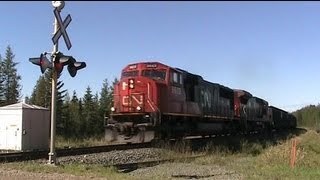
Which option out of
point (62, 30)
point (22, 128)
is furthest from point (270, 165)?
point (22, 128)

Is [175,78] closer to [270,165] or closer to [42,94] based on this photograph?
[270,165]

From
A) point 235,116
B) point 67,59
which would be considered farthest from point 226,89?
point 67,59

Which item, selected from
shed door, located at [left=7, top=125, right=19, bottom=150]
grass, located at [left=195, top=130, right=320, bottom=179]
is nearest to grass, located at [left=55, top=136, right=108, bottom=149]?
shed door, located at [left=7, top=125, right=19, bottom=150]

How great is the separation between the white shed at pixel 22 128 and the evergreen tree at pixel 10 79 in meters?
37.9

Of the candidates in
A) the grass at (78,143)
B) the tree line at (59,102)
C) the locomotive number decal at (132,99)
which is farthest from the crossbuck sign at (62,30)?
the tree line at (59,102)

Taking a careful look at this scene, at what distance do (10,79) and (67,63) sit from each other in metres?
52.8

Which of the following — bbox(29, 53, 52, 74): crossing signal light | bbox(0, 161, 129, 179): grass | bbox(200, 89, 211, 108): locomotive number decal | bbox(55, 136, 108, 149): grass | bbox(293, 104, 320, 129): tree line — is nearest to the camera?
bbox(0, 161, 129, 179): grass

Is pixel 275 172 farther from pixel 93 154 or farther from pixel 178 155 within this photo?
pixel 93 154

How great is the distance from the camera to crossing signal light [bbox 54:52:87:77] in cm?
1305

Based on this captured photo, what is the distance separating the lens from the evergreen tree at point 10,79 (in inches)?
2419

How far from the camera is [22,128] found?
23750 mm

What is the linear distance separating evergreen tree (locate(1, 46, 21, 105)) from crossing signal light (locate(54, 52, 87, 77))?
50.4 m

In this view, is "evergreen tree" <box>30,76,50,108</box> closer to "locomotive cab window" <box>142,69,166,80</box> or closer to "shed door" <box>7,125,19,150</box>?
"shed door" <box>7,125,19,150</box>

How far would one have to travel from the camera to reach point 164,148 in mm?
21047
